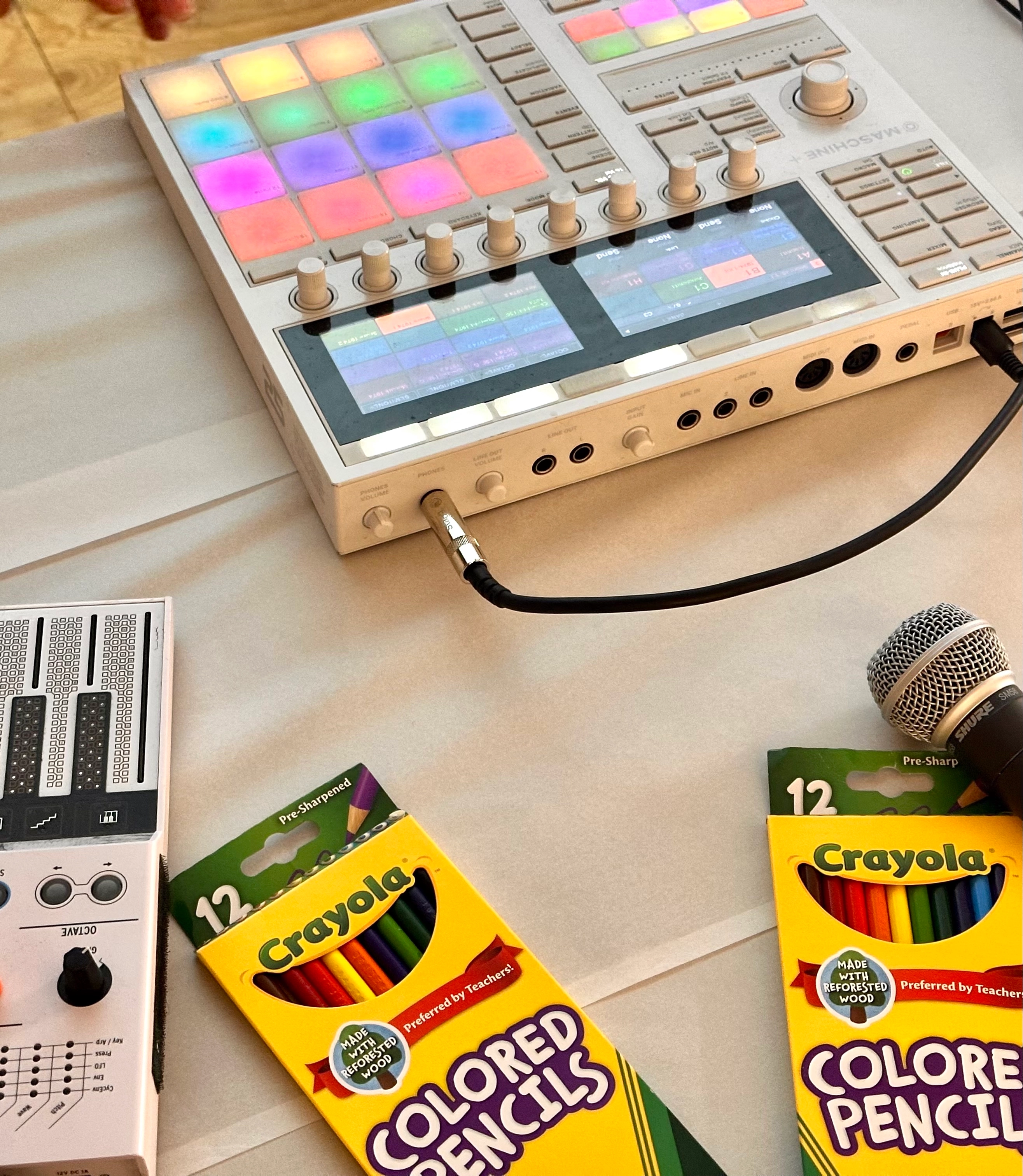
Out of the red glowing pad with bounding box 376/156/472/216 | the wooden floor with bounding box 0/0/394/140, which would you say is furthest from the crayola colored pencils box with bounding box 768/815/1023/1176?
the wooden floor with bounding box 0/0/394/140

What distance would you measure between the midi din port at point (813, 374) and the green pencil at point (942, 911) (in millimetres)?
357

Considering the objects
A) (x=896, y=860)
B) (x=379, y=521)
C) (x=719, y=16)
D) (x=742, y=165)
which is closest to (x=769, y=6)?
(x=719, y=16)

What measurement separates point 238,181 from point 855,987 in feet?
2.18

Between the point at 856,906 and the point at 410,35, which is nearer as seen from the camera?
the point at 856,906

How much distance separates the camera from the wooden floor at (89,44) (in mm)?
1406

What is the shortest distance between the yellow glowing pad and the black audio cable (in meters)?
0.38

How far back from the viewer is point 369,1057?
0.66 metres

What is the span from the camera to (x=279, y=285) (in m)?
0.90

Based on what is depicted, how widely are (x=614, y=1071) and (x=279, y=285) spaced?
0.54m

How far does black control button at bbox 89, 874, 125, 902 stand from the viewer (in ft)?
2.19

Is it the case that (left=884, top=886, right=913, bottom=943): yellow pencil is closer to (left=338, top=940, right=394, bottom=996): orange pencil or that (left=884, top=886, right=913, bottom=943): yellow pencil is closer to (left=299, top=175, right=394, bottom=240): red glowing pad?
(left=338, top=940, right=394, bottom=996): orange pencil

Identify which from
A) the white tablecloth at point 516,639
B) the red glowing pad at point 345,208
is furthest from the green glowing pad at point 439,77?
the white tablecloth at point 516,639

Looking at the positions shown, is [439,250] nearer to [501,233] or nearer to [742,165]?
[501,233]

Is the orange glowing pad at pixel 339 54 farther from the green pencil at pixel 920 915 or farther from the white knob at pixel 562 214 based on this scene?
the green pencil at pixel 920 915
